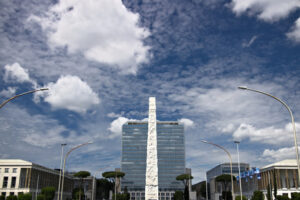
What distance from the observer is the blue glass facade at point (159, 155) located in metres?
139

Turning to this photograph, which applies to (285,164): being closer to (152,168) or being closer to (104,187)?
(152,168)

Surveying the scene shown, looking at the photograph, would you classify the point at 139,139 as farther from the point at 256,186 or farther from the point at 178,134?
the point at 256,186

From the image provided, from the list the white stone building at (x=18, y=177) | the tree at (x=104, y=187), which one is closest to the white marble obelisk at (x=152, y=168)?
the white stone building at (x=18, y=177)

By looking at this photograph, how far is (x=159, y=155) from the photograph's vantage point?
14188 cm

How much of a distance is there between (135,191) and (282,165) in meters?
82.4

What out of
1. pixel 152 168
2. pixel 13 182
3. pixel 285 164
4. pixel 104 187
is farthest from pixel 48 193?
pixel 104 187

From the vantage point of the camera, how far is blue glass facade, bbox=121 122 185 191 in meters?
139

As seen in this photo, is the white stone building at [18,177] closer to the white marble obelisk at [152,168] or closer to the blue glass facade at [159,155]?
the white marble obelisk at [152,168]

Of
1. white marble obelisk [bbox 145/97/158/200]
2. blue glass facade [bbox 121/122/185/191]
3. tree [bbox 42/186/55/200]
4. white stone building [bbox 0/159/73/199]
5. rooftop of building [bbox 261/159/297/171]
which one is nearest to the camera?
white marble obelisk [bbox 145/97/158/200]

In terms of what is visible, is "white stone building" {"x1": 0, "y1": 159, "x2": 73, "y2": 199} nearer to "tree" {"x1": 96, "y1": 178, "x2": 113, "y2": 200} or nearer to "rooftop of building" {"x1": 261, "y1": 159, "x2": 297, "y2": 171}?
"tree" {"x1": 96, "y1": 178, "x2": 113, "y2": 200}

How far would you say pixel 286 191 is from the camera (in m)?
66.8

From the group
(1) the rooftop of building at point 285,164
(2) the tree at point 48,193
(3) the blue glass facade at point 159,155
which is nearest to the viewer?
(2) the tree at point 48,193

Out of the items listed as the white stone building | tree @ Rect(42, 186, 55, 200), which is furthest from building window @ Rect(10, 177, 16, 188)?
tree @ Rect(42, 186, 55, 200)

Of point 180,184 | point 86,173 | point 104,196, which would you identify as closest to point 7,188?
point 86,173
